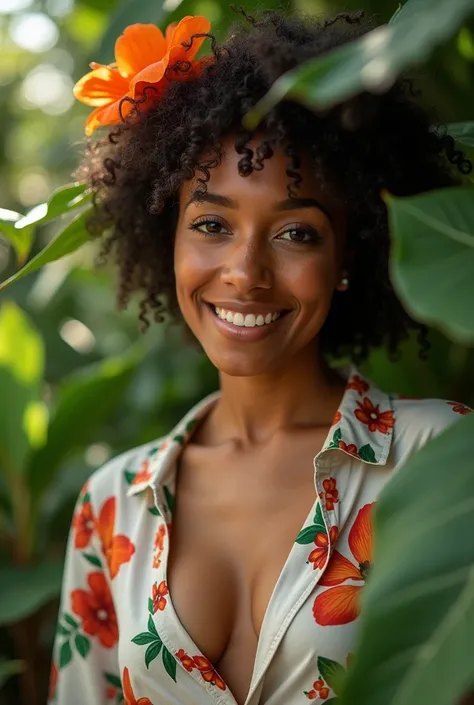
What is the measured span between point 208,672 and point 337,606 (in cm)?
18

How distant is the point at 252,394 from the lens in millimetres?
1289

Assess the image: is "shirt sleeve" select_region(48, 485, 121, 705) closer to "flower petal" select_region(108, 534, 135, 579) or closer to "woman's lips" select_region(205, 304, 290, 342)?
"flower petal" select_region(108, 534, 135, 579)

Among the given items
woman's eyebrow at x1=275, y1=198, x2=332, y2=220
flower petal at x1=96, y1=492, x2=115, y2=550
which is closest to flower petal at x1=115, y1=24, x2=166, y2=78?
woman's eyebrow at x1=275, y1=198, x2=332, y2=220

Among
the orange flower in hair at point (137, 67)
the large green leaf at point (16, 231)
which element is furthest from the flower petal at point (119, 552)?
the orange flower in hair at point (137, 67)

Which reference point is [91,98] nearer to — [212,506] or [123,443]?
[212,506]

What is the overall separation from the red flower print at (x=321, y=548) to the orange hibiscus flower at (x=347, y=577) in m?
0.01

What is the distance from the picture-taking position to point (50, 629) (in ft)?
6.26

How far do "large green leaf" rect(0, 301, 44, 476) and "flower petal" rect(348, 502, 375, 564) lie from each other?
783mm

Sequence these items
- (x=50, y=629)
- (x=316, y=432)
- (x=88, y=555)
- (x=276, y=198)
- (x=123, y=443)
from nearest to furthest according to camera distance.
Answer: (x=276, y=198) < (x=316, y=432) < (x=88, y=555) < (x=50, y=629) < (x=123, y=443)

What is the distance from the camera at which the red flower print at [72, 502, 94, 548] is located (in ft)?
4.56

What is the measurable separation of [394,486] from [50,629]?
139 centimetres

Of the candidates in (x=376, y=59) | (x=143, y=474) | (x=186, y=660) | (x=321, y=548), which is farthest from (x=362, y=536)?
(x=376, y=59)

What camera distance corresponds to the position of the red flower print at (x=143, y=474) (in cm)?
131

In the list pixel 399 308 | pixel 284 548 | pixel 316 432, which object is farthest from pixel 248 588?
pixel 399 308
